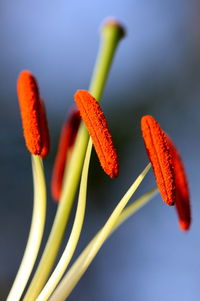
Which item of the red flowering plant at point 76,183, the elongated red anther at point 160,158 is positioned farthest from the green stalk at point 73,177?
the elongated red anther at point 160,158

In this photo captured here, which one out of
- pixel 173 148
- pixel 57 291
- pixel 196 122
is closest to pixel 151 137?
pixel 173 148

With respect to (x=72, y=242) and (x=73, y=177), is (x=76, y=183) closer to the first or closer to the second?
(x=73, y=177)

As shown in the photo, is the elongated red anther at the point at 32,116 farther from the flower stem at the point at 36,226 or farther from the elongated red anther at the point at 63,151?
the elongated red anther at the point at 63,151

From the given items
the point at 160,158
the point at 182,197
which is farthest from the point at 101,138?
the point at 182,197

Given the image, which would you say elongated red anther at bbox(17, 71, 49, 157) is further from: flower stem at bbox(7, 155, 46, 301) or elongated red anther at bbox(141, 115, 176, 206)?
elongated red anther at bbox(141, 115, 176, 206)

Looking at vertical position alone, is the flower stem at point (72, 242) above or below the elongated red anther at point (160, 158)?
below

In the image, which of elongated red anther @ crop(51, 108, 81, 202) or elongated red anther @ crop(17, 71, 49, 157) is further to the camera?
elongated red anther @ crop(51, 108, 81, 202)

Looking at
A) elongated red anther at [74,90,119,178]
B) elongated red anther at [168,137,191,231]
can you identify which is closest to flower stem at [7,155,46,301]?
elongated red anther at [74,90,119,178]
